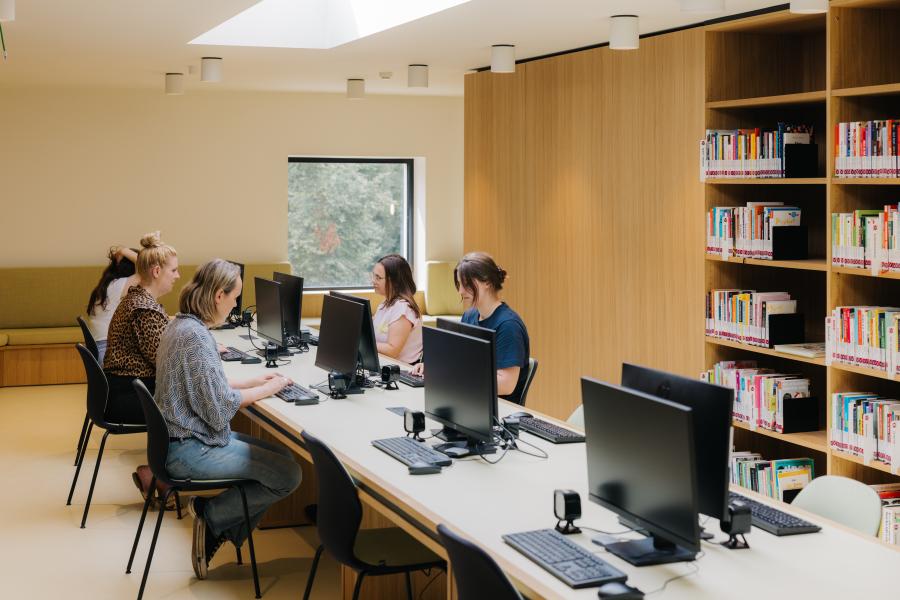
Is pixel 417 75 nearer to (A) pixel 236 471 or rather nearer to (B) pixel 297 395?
(B) pixel 297 395

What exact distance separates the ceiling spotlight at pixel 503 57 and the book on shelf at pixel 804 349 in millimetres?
2722

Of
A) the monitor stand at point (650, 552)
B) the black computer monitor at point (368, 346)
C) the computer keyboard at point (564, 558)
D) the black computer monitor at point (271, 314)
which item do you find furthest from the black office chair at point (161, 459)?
→ the monitor stand at point (650, 552)

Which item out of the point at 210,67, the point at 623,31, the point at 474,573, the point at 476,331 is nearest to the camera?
the point at 474,573

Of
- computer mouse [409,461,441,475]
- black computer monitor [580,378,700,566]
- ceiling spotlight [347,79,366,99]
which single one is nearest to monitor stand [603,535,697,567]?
black computer monitor [580,378,700,566]

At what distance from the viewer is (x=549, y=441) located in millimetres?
4137

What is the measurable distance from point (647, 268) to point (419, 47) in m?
2.31

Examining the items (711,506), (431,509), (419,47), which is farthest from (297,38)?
(711,506)

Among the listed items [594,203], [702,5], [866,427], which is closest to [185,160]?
[594,203]

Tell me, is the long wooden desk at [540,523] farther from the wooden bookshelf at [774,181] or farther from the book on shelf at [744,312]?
the wooden bookshelf at [774,181]

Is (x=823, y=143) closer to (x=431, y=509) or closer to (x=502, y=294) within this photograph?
(x=502, y=294)

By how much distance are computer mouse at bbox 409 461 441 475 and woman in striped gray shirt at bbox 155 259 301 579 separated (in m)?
1.16

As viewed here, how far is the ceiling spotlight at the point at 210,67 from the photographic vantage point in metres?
7.94

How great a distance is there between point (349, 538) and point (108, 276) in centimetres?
409

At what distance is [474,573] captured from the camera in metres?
2.65
